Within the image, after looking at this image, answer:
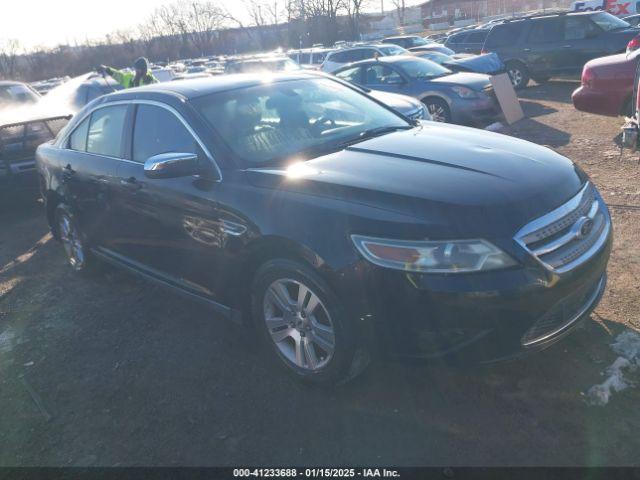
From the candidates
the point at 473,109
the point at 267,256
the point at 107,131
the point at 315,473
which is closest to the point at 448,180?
the point at 267,256

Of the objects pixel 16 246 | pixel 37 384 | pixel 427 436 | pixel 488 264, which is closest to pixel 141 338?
pixel 37 384

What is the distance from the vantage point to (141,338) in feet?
12.7

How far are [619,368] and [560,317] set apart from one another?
64 cm

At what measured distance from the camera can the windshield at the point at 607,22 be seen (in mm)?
12672

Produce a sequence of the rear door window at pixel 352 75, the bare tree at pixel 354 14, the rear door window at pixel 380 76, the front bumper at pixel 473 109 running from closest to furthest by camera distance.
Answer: the front bumper at pixel 473 109 < the rear door window at pixel 380 76 < the rear door window at pixel 352 75 < the bare tree at pixel 354 14

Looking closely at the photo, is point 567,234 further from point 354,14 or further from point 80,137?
point 354,14

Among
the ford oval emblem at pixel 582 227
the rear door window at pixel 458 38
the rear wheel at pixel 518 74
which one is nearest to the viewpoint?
the ford oval emblem at pixel 582 227

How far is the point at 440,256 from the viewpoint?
2.35 meters

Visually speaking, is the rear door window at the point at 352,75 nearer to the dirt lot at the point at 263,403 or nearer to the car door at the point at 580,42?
the car door at the point at 580,42

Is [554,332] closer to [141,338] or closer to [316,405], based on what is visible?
[316,405]

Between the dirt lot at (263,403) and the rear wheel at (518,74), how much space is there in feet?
35.6

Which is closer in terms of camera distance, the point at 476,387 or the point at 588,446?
the point at 588,446

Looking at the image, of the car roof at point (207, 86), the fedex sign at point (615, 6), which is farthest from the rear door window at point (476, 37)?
the car roof at point (207, 86)

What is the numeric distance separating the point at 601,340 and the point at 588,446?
0.92 meters
